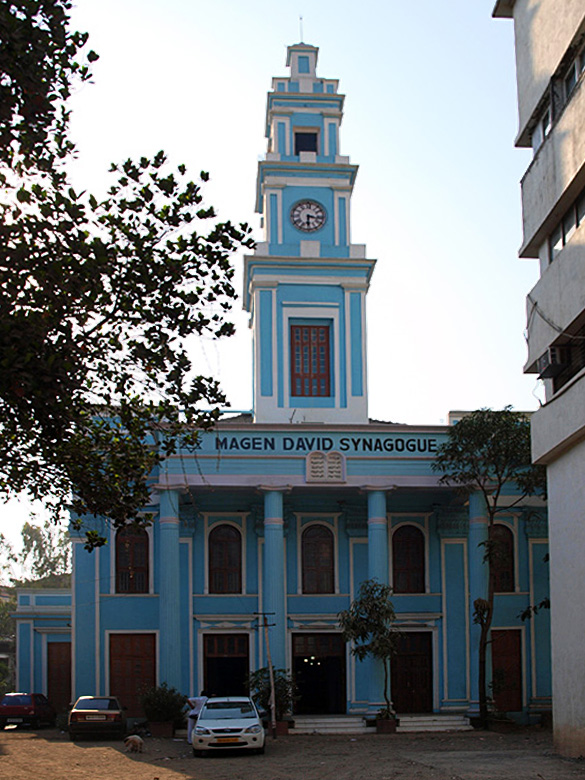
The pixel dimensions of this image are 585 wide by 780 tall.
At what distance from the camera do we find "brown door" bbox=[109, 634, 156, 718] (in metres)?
31.0

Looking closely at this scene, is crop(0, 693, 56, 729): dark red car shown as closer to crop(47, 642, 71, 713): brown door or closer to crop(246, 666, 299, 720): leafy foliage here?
crop(47, 642, 71, 713): brown door

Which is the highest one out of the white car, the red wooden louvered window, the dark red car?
the red wooden louvered window

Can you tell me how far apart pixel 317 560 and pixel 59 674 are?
9.16 meters

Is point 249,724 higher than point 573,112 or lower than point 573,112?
lower

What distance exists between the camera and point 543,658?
3195 cm

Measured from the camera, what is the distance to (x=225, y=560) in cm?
3222

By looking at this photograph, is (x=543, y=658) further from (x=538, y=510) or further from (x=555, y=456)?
(x=555, y=456)

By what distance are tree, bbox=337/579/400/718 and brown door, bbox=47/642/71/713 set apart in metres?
10.5

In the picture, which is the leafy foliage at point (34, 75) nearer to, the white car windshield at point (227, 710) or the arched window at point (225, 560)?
the white car windshield at point (227, 710)

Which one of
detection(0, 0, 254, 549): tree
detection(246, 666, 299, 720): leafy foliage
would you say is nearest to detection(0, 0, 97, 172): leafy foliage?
detection(0, 0, 254, 549): tree

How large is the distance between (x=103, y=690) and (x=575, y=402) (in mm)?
17739

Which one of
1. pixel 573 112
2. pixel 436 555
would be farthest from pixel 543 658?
pixel 573 112

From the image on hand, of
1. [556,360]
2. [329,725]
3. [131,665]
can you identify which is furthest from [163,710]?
[556,360]

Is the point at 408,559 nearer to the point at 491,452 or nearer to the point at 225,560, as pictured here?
the point at 225,560
